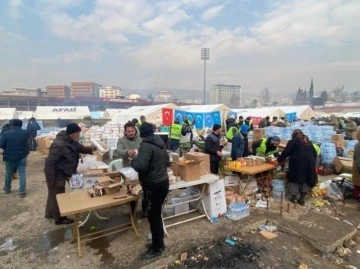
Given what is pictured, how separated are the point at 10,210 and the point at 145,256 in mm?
3190

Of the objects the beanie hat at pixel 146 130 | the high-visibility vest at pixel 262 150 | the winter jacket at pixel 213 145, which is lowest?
the high-visibility vest at pixel 262 150

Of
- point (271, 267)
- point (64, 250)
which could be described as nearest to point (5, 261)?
point (64, 250)

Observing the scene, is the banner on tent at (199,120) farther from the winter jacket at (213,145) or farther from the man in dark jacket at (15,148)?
the man in dark jacket at (15,148)

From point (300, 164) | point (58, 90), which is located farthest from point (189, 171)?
point (58, 90)

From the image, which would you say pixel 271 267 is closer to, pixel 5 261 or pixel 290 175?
pixel 290 175

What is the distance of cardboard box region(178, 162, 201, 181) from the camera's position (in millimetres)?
3830

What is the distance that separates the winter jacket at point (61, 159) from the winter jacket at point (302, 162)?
406 cm

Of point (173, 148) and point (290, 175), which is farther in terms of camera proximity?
point (173, 148)

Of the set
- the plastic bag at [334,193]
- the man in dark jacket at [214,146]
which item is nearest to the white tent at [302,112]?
the plastic bag at [334,193]

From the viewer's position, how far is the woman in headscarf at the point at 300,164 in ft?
16.0

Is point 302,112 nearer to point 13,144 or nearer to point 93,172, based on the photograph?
point 93,172

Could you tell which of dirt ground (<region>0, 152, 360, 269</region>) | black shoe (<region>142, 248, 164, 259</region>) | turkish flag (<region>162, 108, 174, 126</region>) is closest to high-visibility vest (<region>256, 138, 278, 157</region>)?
dirt ground (<region>0, 152, 360, 269</region>)

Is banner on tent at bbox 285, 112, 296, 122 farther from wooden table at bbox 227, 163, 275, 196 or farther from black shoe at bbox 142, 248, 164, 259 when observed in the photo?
black shoe at bbox 142, 248, 164, 259

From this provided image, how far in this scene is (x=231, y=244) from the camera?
350cm
